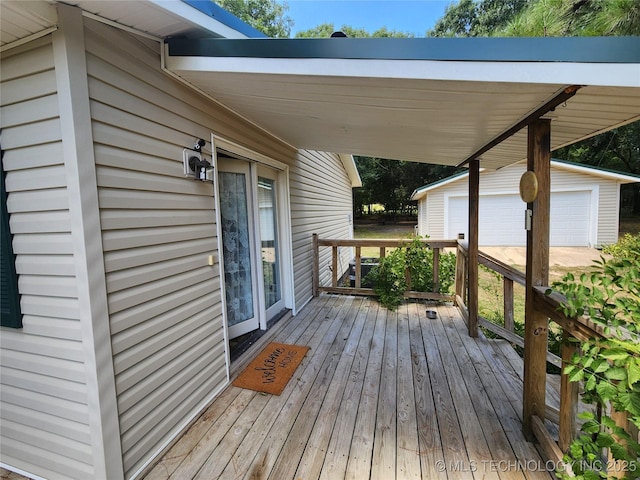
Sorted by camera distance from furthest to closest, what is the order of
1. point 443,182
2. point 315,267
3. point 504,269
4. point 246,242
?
point 443,182 < point 315,267 < point 246,242 < point 504,269

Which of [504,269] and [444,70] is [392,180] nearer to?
[504,269]

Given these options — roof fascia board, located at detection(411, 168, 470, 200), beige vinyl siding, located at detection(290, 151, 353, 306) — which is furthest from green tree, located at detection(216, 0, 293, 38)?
beige vinyl siding, located at detection(290, 151, 353, 306)

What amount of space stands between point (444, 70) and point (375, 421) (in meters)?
2.25

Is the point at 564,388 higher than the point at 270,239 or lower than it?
lower

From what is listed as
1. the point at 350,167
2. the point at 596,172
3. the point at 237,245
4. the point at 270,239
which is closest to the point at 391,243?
the point at 270,239

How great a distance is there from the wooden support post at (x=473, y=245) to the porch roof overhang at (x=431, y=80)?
0.71 m

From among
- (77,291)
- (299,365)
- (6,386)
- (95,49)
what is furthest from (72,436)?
(95,49)

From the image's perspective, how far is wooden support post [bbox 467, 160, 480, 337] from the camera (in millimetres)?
3283

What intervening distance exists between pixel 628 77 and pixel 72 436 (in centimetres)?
327

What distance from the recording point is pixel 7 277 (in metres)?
1.65

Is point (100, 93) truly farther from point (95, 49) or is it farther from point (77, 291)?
point (77, 291)

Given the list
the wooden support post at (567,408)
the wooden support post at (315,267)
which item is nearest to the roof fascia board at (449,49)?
the wooden support post at (567,408)

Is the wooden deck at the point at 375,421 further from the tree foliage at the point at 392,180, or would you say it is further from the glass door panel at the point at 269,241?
the tree foliage at the point at 392,180

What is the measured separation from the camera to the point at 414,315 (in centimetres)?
416
